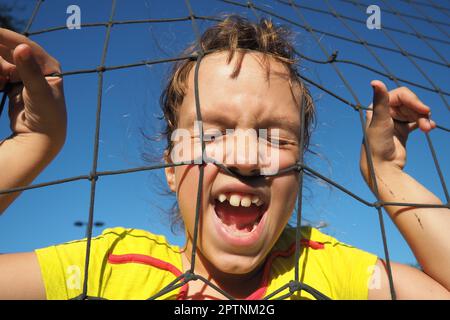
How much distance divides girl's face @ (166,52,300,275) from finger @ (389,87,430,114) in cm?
25

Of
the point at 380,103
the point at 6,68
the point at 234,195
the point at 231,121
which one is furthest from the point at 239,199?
the point at 6,68

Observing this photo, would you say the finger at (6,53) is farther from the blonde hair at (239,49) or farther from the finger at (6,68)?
the blonde hair at (239,49)

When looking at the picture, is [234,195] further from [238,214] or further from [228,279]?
[228,279]

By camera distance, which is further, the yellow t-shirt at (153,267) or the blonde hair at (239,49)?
the blonde hair at (239,49)

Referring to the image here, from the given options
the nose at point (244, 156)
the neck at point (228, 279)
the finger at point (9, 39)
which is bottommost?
the neck at point (228, 279)

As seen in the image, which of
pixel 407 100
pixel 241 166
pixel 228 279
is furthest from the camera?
pixel 407 100

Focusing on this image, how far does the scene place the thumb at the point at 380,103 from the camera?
1.00 metres

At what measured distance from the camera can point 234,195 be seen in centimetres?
85

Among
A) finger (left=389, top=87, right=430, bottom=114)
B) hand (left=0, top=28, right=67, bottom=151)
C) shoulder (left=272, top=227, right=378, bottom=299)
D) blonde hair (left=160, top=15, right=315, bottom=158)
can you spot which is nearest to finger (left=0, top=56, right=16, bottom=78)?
hand (left=0, top=28, right=67, bottom=151)

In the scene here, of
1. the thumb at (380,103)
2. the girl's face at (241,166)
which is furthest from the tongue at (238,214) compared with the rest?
the thumb at (380,103)

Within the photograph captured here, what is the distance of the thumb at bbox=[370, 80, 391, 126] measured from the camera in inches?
39.2

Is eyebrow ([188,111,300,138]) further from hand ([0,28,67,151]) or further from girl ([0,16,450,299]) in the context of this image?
hand ([0,28,67,151])

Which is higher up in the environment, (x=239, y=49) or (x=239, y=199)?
(x=239, y=49)

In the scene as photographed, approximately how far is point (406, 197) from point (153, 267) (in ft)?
1.82
